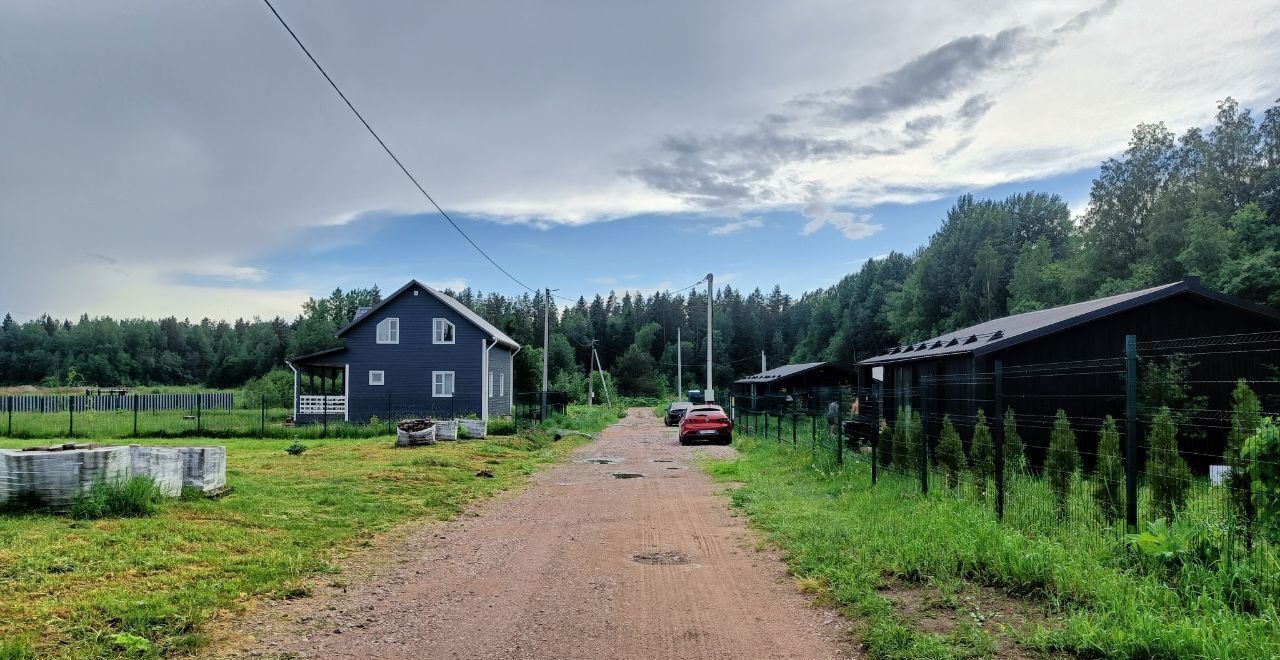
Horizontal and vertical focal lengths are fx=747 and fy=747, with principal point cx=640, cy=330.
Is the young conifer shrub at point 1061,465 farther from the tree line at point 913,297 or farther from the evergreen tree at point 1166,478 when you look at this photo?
the tree line at point 913,297

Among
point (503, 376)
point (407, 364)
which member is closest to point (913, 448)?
point (407, 364)

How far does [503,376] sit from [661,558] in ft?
109

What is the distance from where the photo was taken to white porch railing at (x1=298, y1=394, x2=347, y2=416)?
3425cm

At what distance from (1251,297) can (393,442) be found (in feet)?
119

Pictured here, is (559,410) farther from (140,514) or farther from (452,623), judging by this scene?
(452,623)

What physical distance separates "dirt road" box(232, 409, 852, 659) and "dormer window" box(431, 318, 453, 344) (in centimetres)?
2503

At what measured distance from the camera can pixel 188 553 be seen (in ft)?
23.6

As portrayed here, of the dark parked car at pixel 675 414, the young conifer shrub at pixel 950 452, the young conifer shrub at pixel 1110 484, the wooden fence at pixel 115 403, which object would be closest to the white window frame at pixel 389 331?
the wooden fence at pixel 115 403

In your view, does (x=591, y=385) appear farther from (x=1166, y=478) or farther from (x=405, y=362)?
(x=1166, y=478)

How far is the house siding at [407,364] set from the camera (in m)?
34.2

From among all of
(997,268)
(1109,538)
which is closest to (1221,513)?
(1109,538)

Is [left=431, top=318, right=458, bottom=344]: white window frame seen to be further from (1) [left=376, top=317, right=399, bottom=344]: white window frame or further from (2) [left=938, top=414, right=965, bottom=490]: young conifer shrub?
(2) [left=938, top=414, right=965, bottom=490]: young conifer shrub

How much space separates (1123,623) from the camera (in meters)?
4.65

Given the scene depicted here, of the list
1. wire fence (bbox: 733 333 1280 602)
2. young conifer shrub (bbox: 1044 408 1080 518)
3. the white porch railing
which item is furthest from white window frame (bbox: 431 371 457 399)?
young conifer shrub (bbox: 1044 408 1080 518)
